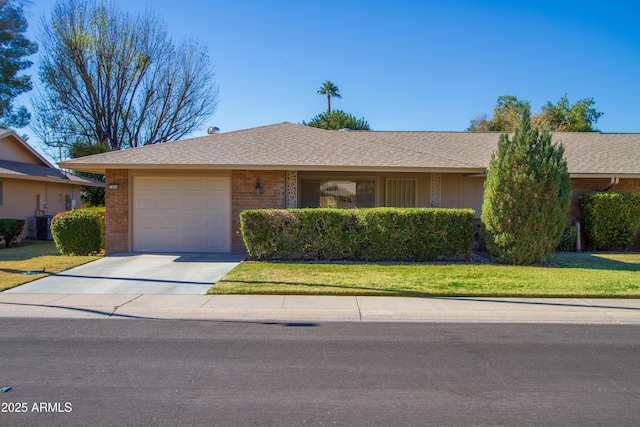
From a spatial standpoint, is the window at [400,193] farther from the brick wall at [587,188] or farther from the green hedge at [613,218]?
the green hedge at [613,218]

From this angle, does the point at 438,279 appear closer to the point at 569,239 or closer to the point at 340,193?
the point at 340,193

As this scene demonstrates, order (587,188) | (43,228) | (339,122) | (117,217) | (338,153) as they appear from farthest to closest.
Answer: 1. (339,122)
2. (43,228)
3. (587,188)
4. (338,153)
5. (117,217)

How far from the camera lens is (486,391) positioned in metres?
4.79

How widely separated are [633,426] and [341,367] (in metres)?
2.77

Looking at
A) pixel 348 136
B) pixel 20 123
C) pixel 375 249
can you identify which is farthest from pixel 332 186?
pixel 20 123

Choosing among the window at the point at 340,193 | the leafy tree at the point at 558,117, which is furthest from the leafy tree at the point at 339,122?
the window at the point at 340,193

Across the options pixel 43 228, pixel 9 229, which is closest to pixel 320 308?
pixel 9 229

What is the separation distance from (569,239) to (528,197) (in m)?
4.56

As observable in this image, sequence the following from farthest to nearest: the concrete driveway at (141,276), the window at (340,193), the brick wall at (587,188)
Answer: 1. the window at (340,193)
2. the brick wall at (587,188)
3. the concrete driveway at (141,276)

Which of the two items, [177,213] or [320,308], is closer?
[320,308]

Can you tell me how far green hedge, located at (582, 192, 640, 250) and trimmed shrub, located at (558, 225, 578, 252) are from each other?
571mm

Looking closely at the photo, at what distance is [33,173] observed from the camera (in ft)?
71.2

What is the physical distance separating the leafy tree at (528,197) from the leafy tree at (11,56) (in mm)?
29074

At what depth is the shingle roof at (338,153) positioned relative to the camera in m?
14.0
